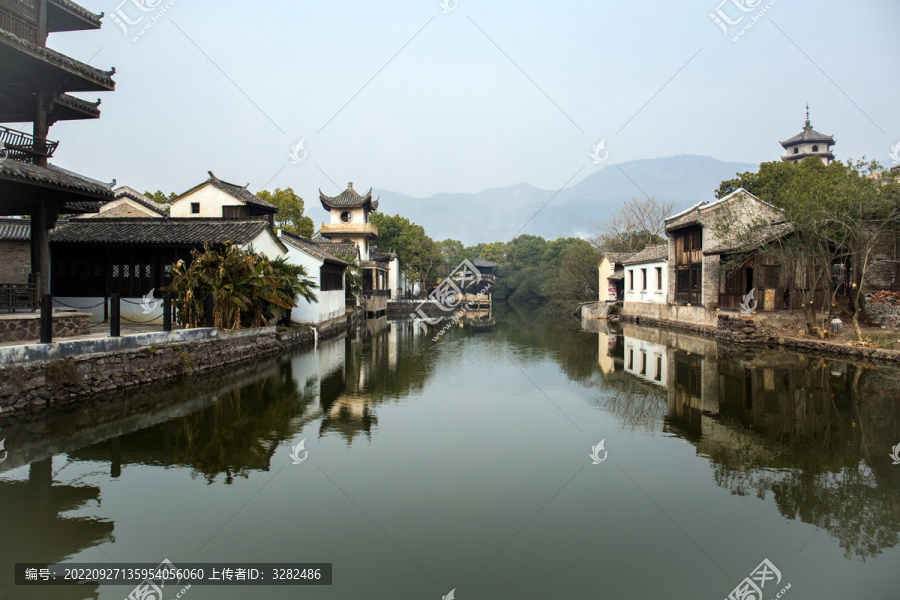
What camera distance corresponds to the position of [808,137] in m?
52.5

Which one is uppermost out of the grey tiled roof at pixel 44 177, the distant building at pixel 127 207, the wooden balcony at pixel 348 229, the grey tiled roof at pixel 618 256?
the wooden balcony at pixel 348 229

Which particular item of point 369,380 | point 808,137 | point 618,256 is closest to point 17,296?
point 369,380

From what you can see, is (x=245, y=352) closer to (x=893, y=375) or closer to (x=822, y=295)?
(x=893, y=375)

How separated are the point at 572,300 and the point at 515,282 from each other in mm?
24913

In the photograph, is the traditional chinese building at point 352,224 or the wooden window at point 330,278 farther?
the traditional chinese building at point 352,224

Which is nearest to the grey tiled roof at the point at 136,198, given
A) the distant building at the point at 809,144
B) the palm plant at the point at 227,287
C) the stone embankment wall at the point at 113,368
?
the palm plant at the point at 227,287

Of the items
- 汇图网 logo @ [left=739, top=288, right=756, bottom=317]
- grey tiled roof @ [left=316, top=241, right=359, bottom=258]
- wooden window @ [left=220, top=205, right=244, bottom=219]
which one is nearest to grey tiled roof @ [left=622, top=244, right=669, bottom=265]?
汇图网 logo @ [left=739, top=288, right=756, bottom=317]

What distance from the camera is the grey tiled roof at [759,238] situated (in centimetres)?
1964

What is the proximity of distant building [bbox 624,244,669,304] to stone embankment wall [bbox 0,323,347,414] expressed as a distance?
21.3 m

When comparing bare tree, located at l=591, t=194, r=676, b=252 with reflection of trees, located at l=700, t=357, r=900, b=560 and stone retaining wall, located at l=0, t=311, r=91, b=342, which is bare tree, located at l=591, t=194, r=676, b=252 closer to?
reflection of trees, located at l=700, t=357, r=900, b=560

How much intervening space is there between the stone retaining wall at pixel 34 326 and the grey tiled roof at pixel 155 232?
19.5ft

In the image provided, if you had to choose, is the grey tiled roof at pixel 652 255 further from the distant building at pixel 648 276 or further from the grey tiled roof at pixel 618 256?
the grey tiled roof at pixel 618 256

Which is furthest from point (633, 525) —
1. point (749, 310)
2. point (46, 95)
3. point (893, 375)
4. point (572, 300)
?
point (572, 300)

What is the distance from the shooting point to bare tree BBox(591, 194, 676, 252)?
1705 inches
